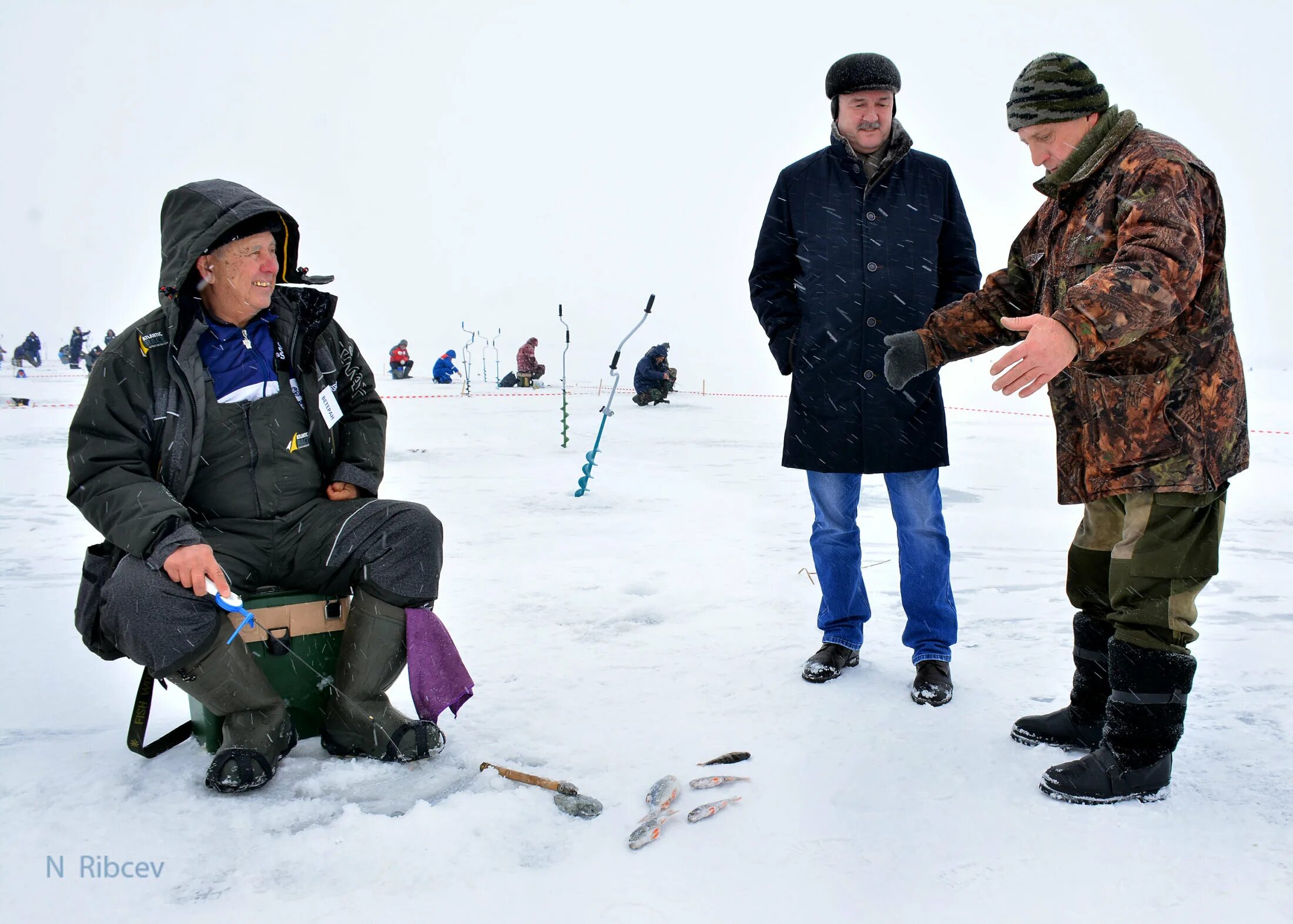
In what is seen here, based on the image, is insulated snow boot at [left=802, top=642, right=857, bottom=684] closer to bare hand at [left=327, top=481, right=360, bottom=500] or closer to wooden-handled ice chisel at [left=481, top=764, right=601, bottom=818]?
wooden-handled ice chisel at [left=481, top=764, right=601, bottom=818]

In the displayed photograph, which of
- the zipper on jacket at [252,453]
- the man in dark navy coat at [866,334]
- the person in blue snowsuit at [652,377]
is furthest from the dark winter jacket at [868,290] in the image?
the person in blue snowsuit at [652,377]

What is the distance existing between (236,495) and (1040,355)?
5.88 ft

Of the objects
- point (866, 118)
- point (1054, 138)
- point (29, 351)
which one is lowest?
point (29, 351)

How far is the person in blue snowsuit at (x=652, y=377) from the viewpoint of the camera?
1506 centimetres

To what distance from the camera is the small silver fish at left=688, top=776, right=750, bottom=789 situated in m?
1.96

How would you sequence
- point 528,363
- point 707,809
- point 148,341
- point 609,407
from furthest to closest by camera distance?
point 528,363 < point 609,407 < point 148,341 < point 707,809

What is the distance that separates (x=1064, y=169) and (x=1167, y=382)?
0.52 m

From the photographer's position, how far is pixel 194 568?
1.88 m

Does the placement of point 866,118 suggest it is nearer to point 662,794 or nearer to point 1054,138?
point 1054,138

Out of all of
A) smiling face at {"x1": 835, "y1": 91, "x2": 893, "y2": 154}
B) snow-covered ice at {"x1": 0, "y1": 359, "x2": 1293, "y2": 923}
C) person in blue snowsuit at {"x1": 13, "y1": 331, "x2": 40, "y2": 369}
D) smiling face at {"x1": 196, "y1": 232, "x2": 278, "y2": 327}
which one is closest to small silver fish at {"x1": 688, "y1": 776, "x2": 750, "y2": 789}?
snow-covered ice at {"x1": 0, "y1": 359, "x2": 1293, "y2": 923}

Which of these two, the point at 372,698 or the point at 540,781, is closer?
the point at 540,781

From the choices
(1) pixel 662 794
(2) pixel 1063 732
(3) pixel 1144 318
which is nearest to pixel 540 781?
(1) pixel 662 794

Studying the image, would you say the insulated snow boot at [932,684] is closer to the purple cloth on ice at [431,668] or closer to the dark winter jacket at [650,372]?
the purple cloth on ice at [431,668]

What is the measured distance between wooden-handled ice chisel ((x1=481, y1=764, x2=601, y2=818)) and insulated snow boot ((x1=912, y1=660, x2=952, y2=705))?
102 cm
